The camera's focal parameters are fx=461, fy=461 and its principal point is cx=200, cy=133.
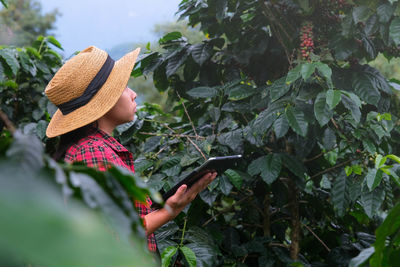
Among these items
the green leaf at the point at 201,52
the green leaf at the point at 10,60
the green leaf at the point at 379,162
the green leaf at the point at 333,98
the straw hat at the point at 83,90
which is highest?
the green leaf at the point at 10,60

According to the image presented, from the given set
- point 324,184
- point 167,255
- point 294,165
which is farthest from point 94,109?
point 324,184

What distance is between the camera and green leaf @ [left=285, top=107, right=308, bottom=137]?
4.59ft

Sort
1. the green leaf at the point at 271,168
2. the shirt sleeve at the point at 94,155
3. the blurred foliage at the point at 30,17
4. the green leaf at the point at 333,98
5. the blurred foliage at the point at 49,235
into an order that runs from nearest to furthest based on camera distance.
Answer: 1. the blurred foliage at the point at 49,235
2. the shirt sleeve at the point at 94,155
3. the green leaf at the point at 333,98
4. the green leaf at the point at 271,168
5. the blurred foliage at the point at 30,17

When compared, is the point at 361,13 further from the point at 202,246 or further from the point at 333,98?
the point at 202,246

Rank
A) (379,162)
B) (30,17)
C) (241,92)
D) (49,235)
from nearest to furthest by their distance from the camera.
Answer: (49,235) → (379,162) → (241,92) → (30,17)

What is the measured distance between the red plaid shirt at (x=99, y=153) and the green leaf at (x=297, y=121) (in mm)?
512

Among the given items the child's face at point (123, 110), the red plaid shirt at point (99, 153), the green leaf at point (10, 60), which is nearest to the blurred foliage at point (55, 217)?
the red plaid shirt at point (99, 153)

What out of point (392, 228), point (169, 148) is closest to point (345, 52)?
point (169, 148)

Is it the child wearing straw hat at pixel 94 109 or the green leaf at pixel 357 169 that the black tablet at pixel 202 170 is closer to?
the child wearing straw hat at pixel 94 109

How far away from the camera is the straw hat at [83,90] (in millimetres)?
1149

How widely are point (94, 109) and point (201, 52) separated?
0.74m

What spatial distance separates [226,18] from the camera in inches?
72.5

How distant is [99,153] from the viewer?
41.9 inches

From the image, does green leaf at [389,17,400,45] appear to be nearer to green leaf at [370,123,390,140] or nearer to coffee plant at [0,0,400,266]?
coffee plant at [0,0,400,266]
